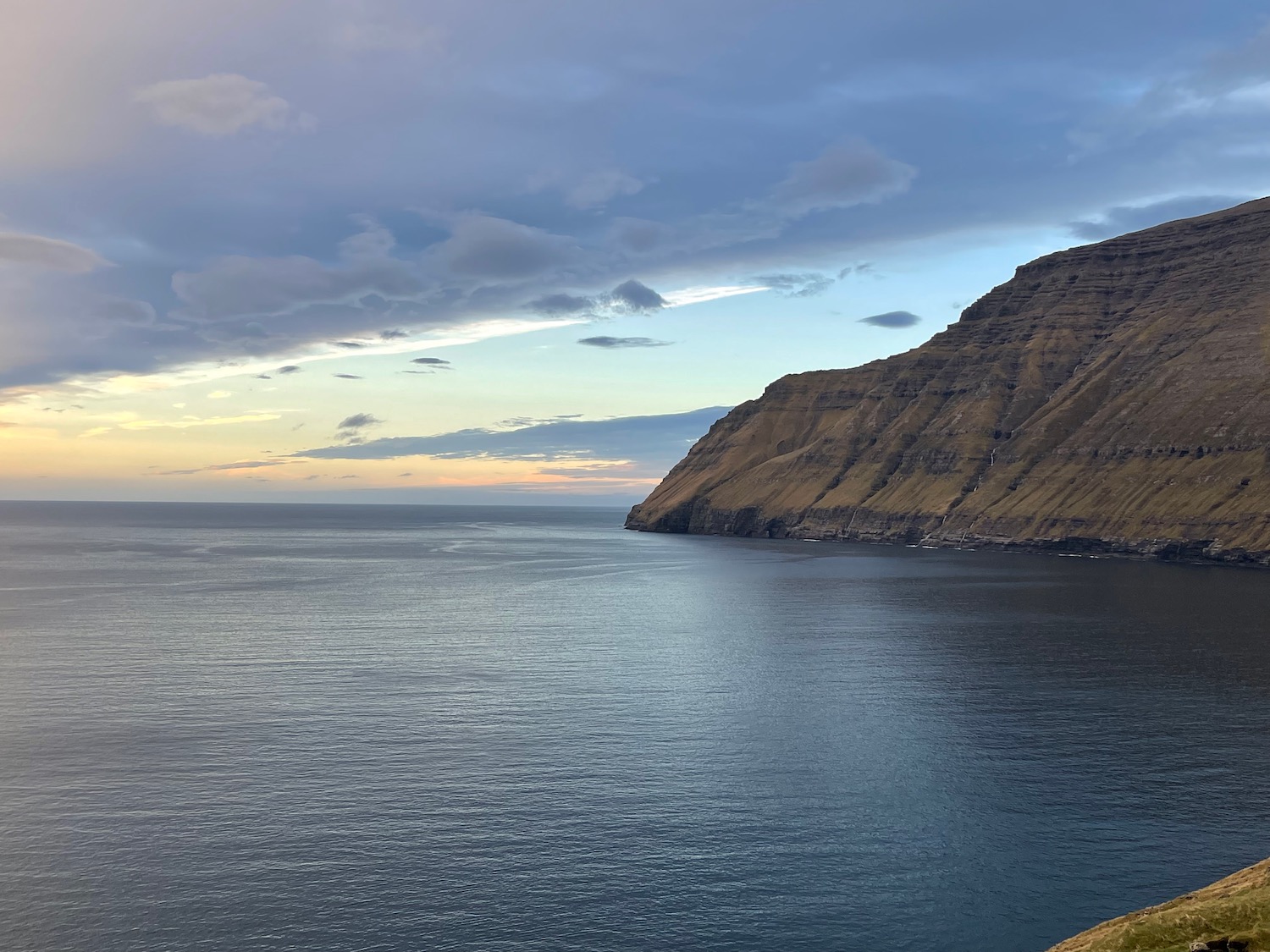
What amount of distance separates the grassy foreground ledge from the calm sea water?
1131cm

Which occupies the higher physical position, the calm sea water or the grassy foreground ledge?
the grassy foreground ledge

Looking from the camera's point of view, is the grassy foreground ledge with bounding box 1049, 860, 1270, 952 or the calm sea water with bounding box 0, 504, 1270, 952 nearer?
the grassy foreground ledge with bounding box 1049, 860, 1270, 952

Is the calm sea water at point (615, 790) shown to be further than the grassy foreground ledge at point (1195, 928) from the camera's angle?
Yes

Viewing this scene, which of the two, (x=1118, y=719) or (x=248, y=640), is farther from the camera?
(x=248, y=640)

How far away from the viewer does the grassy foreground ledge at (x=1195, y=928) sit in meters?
34.4

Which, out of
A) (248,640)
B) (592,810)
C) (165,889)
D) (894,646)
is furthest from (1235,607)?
(165,889)

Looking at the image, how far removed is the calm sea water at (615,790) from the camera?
163 feet

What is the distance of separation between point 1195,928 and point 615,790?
130 ft

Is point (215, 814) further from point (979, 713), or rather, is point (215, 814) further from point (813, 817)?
point (979, 713)

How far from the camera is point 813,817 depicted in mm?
63250

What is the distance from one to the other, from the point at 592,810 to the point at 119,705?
53655 millimetres

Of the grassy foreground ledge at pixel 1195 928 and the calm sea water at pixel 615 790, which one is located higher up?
the grassy foreground ledge at pixel 1195 928

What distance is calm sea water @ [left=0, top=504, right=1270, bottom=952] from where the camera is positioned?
4981 cm

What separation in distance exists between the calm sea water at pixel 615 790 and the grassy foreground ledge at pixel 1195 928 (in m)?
11.3
